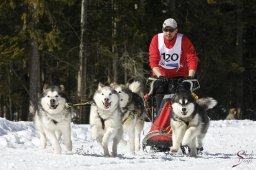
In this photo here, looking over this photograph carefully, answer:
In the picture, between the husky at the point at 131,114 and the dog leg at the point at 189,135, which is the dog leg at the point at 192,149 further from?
the husky at the point at 131,114

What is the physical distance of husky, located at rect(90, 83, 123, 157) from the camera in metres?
7.66

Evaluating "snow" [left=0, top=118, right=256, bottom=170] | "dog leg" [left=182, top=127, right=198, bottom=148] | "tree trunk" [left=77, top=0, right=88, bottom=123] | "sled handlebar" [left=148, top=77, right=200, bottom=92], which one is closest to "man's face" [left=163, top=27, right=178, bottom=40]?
"sled handlebar" [left=148, top=77, right=200, bottom=92]

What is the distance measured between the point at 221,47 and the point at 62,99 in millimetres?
18726

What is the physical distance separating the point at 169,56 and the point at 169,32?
0.41 meters

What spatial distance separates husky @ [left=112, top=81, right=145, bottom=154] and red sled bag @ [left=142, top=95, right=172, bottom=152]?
1.08 ft

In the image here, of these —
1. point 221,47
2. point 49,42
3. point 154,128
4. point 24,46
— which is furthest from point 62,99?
point 221,47

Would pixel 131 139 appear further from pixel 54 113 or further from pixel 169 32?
pixel 169 32

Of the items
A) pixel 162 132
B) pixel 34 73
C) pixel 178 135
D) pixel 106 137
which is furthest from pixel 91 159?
pixel 34 73

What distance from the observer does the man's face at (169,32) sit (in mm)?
8406

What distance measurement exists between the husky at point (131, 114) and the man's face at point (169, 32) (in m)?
1.27

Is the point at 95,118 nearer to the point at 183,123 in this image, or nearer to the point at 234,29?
the point at 183,123

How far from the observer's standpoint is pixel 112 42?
765 inches

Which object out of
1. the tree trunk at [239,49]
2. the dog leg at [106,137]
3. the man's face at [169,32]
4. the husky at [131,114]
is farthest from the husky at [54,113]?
the tree trunk at [239,49]

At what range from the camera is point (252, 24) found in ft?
91.4
